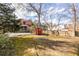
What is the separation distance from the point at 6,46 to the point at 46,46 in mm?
335

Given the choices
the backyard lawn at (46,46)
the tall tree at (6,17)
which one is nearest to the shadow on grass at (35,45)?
the backyard lawn at (46,46)

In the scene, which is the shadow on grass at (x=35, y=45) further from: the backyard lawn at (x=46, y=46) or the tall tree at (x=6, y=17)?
the tall tree at (x=6, y=17)

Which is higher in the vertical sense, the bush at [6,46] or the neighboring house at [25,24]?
the neighboring house at [25,24]

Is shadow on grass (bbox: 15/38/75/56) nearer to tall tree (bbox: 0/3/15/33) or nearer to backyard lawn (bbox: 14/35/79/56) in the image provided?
backyard lawn (bbox: 14/35/79/56)

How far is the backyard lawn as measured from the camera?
161 centimetres

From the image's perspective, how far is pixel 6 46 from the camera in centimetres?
163

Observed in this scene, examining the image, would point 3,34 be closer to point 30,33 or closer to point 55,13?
point 30,33

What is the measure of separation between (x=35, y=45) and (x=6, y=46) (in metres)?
0.24

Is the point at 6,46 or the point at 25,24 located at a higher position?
the point at 25,24

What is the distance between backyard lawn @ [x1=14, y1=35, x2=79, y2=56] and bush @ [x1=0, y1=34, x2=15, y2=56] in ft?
0.14

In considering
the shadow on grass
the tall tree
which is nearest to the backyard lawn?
the shadow on grass

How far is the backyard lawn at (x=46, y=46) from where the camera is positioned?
161 cm

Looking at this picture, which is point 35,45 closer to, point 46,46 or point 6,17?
point 46,46

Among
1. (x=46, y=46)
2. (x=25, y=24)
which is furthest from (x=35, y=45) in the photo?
(x=25, y=24)
